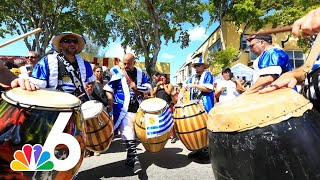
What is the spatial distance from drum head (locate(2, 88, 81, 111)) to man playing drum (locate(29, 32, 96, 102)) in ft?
4.55

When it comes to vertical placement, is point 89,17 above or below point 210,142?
above

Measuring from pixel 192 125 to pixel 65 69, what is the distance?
1.95 metres

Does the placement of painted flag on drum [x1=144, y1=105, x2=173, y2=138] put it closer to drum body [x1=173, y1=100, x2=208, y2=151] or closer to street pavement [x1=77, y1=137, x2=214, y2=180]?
drum body [x1=173, y1=100, x2=208, y2=151]

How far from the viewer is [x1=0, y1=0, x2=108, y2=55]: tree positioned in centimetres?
1698

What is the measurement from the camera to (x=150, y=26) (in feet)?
62.6

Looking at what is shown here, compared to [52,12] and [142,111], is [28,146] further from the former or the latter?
[52,12]

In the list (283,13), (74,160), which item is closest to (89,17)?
(283,13)

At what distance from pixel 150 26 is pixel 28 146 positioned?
717 inches

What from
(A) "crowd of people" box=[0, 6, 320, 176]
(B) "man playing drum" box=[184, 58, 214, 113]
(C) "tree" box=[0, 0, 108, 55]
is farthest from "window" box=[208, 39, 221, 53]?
(B) "man playing drum" box=[184, 58, 214, 113]

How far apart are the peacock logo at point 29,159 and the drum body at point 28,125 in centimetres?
2

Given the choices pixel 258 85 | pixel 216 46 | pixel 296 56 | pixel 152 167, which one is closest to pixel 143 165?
pixel 152 167

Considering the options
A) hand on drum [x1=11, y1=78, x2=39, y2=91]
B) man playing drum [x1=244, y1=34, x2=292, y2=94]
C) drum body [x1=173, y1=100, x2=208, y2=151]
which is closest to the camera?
hand on drum [x1=11, y1=78, x2=39, y2=91]

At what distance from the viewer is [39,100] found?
62.7 inches

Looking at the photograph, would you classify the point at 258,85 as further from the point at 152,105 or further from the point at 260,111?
the point at 152,105
